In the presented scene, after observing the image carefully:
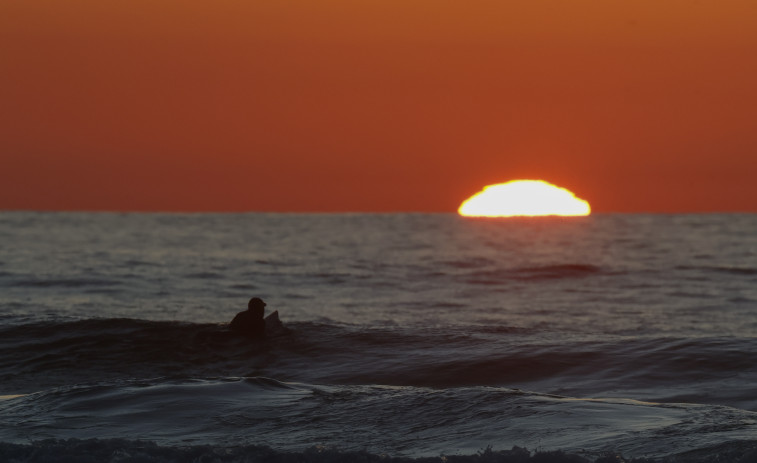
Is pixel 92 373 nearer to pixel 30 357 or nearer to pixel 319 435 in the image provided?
pixel 30 357

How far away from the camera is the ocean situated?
8828mm

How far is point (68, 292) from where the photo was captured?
25906mm

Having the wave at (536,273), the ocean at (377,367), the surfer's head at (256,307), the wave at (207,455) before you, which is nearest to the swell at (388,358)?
the ocean at (377,367)

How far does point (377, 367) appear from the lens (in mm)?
14805

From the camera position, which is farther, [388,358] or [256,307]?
[256,307]

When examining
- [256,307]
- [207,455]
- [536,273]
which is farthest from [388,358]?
[536,273]

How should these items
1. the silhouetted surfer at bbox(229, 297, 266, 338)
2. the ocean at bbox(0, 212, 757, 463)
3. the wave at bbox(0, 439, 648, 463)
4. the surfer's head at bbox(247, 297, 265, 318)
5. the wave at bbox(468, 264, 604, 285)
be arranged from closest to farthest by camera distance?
1. the wave at bbox(0, 439, 648, 463)
2. the ocean at bbox(0, 212, 757, 463)
3. the silhouetted surfer at bbox(229, 297, 266, 338)
4. the surfer's head at bbox(247, 297, 265, 318)
5. the wave at bbox(468, 264, 604, 285)

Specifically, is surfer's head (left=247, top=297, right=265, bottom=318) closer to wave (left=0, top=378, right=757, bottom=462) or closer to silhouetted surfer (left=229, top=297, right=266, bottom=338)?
silhouetted surfer (left=229, top=297, right=266, bottom=338)

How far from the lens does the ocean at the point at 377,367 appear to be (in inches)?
348

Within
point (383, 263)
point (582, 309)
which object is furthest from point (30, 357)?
point (383, 263)

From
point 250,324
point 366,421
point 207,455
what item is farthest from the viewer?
point 250,324

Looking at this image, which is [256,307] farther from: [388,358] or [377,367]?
[377,367]

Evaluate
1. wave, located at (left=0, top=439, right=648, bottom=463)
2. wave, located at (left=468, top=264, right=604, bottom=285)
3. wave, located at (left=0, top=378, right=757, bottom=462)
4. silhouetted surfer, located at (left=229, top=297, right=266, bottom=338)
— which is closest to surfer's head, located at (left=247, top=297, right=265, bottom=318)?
silhouetted surfer, located at (left=229, top=297, right=266, bottom=338)

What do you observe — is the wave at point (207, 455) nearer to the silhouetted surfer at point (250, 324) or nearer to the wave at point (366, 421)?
the wave at point (366, 421)
